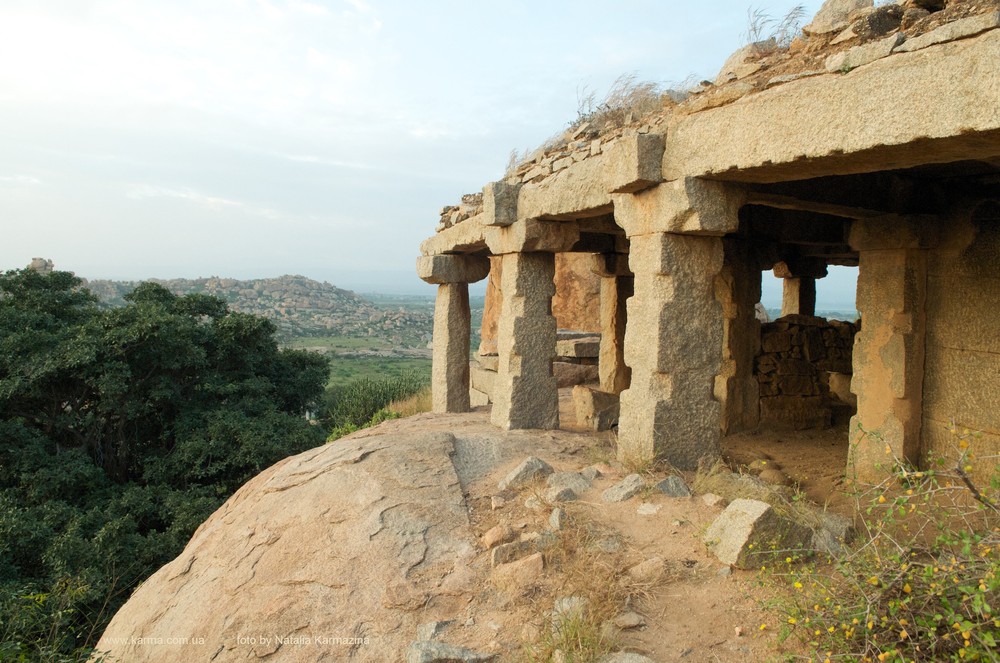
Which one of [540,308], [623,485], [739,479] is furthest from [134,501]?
[739,479]

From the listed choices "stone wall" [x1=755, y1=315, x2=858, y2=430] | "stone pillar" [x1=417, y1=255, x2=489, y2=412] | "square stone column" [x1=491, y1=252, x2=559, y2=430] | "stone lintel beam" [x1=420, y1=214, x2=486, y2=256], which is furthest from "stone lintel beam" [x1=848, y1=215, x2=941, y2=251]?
"stone pillar" [x1=417, y1=255, x2=489, y2=412]

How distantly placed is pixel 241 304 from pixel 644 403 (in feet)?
149

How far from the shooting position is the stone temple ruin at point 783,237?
4125 mm

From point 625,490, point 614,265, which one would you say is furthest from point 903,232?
point 614,265

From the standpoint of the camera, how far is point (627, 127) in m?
6.92

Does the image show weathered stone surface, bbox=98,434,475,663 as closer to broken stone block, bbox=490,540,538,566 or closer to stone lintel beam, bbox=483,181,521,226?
broken stone block, bbox=490,540,538,566

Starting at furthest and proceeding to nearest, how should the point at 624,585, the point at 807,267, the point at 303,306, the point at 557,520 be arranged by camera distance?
the point at 303,306 → the point at 807,267 → the point at 557,520 → the point at 624,585

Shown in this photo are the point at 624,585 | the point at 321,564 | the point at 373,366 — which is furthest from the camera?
the point at 373,366

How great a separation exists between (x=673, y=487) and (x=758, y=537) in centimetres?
116

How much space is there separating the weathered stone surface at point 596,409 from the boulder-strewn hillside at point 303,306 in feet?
117

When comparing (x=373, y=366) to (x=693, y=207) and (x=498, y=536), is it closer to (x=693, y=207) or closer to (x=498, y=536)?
(x=693, y=207)

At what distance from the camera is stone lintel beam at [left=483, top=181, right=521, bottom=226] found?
771 centimetres

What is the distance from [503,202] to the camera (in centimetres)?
772

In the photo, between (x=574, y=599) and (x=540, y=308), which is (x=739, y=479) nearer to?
(x=574, y=599)
